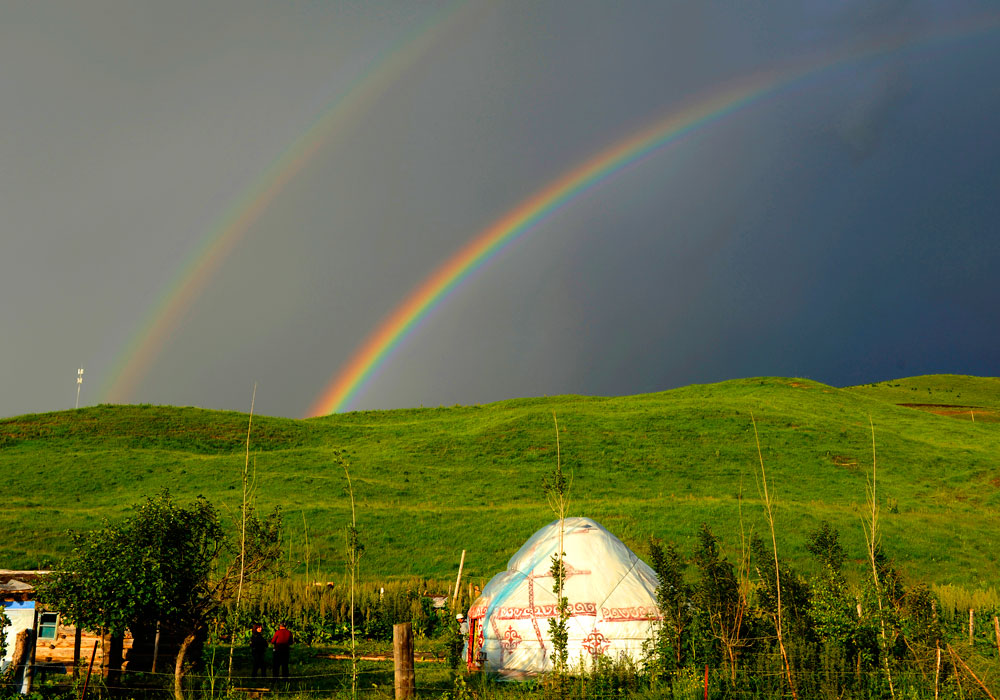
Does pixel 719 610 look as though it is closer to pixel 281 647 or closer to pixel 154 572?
pixel 281 647

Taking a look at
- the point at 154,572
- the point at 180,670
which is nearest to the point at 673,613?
the point at 180,670

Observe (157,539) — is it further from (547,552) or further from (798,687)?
(798,687)

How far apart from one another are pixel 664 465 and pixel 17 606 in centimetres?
4400

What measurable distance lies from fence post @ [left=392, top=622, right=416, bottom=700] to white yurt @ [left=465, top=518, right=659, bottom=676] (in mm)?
5277

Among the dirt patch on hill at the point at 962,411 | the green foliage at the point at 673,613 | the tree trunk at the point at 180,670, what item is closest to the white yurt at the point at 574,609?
the green foliage at the point at 673,613

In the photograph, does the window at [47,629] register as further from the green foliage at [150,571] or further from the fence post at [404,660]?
the fence post at [404,660]

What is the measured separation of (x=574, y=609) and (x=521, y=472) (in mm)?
36495

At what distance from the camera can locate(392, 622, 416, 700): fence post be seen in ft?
37.8

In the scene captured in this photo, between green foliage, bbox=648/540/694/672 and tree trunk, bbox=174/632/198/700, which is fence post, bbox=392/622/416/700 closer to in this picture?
green foliage, bbox=648/540/694/672

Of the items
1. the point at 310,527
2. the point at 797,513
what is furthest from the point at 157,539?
the point at 797,513

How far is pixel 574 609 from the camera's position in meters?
17.0

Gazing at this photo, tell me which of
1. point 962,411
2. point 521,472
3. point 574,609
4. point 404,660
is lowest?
point 404,660

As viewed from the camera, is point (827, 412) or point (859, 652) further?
point (827, 412)

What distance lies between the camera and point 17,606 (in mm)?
16469
